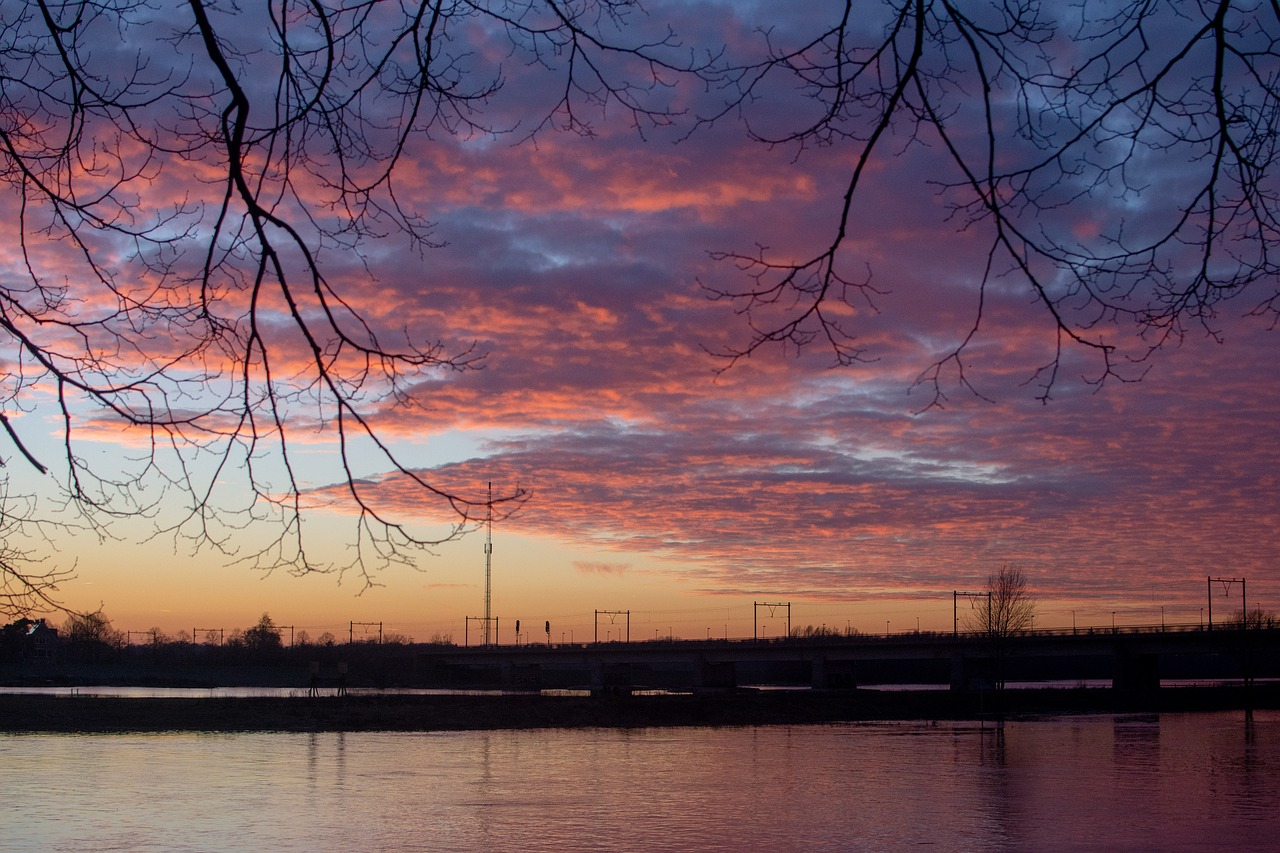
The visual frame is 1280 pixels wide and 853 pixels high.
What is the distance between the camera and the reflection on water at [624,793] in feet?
86.5

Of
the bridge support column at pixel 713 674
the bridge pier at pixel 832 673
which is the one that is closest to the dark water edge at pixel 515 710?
the bridge pier at pixel 832 673

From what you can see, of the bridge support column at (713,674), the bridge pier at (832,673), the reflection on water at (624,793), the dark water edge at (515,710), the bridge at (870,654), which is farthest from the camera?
the bridge support column at (713,674)

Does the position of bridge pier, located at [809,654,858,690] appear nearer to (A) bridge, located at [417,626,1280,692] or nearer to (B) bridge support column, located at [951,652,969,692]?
(A) bridge, located at [417,626,1280,692]

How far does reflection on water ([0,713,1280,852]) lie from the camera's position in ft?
86.5

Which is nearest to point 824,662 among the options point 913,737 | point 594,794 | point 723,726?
point 723,726

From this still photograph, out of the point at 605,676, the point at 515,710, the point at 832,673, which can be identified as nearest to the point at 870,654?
the point at 832,673

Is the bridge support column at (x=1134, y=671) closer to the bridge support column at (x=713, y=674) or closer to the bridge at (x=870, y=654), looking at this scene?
the bridge at (x=870, y=654)

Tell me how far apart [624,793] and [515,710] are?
44656mm

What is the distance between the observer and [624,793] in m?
35.5

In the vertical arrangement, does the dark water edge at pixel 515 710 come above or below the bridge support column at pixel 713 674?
above

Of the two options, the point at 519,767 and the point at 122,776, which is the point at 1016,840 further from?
the point at 122,776

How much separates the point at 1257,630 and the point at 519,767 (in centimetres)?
9537

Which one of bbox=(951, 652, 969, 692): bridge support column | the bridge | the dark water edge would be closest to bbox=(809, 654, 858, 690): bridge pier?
the bridge

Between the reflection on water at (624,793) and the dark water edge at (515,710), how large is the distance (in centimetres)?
750
